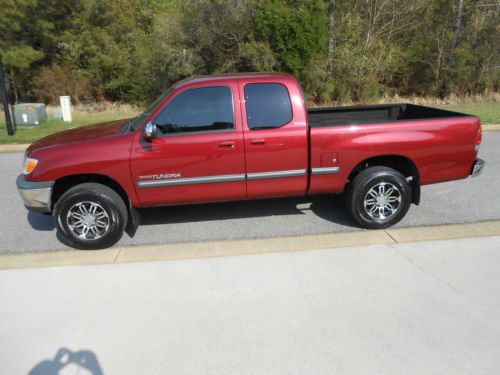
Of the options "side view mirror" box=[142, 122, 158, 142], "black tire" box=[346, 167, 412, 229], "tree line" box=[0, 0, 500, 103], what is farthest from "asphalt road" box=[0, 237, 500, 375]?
"tree line" box=[0, 0, 500, 103]

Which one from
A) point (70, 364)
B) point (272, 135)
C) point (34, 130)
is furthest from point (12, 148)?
point (70, 364)

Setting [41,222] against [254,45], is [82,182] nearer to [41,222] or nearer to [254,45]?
[41,222]

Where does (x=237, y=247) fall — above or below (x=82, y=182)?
below

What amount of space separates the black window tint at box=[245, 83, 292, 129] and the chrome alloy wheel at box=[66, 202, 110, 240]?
1961 millimetres

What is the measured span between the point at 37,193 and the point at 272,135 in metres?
2.68

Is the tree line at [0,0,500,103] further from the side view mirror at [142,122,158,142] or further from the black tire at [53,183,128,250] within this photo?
the black tire at [53,183,128,250]

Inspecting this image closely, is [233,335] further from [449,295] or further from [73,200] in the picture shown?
[73,200]

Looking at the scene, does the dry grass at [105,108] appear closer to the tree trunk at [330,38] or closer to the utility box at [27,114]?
the utility box at [27,114]

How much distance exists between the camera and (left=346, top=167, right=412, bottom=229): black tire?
483 centimetres

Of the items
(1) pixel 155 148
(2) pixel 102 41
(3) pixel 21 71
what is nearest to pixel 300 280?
(1) pixel 155 148

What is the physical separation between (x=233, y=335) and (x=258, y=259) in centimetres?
123

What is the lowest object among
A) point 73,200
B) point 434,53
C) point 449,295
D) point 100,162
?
point 449,295

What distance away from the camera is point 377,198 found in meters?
4.88

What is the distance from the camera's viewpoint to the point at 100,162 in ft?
14.6
